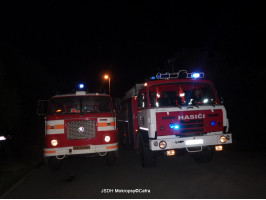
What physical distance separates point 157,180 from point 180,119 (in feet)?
6.36

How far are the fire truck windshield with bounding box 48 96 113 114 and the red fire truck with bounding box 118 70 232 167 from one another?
124 cm

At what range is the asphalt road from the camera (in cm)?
602

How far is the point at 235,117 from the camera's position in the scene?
49.0 ft

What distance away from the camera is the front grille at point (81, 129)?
8.88 m

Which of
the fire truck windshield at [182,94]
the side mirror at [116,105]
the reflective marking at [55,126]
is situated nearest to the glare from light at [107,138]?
the side mirror at [116,105]

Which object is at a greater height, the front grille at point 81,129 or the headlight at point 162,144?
the front grille at point 81,129

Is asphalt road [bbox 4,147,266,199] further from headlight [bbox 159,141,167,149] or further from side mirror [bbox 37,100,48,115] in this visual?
side mirror [bbox 37,100,48,115]

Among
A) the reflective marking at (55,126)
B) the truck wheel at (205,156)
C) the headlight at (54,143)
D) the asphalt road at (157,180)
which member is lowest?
the asphalt road at (157,180)

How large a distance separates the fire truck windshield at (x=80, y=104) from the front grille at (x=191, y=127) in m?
2.76

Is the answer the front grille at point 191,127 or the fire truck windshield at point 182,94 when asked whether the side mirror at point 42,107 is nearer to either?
the fire truck windshield at point 182,94

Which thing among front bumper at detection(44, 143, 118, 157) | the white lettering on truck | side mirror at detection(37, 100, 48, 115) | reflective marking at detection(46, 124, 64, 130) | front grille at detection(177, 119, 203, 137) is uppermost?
side mirror at detection(37, 100, 48, 115)

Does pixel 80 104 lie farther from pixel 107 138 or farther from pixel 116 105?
pixel 107 138

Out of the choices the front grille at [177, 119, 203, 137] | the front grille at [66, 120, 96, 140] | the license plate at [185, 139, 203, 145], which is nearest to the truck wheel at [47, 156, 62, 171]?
the front grille at [66, 120, 96, 140]

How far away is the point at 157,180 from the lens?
714cm
